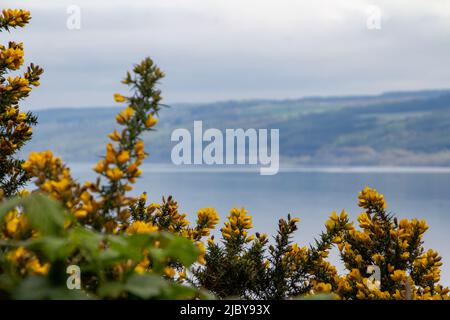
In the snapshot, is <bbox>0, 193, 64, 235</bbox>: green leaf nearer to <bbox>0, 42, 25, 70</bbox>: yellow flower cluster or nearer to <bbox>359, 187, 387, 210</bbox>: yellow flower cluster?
<bbox>0, 42, 25, 70</bbox>: yellow flower cluster

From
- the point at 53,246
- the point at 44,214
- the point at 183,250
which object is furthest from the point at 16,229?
the point at 183,250

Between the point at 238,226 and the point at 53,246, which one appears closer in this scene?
the point at 53,246

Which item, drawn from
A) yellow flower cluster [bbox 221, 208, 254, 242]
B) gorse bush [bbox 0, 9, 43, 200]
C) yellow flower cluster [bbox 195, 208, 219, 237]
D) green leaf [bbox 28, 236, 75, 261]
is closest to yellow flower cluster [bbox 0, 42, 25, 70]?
gorse bush [bbox 0, 9, 43, 200]

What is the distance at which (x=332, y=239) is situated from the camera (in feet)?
16.3

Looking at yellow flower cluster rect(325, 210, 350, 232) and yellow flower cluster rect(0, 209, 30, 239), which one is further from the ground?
yellow flower cluster rect(325, 210, 350, 232)

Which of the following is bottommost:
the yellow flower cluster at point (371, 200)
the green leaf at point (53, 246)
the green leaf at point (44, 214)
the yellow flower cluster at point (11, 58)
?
the green leaf at point (53, 246)

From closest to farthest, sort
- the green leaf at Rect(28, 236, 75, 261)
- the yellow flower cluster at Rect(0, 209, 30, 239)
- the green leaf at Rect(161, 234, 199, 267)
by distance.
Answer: the green leaf at Rect(28, 236, 75, 261) < the green leaf at Rect(161, 234, 199, 267) < the yellow flower cluster at Rect(0, 209, 30, 239)

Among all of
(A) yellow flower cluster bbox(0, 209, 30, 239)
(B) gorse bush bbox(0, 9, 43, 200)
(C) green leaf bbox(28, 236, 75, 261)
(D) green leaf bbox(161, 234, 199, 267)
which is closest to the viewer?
(C) green leaf bbox(28, 236, 75, 261)

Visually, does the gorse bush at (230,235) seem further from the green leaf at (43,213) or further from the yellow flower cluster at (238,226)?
the green leaf at (43,213)

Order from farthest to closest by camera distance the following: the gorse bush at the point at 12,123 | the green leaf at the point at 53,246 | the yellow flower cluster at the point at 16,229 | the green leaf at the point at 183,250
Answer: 1. the gorse bush at the point at 12,123
2. the yellow flower cluster at the point at 16,229
3. the green leaf at the point at 183,250
4. the green leaf at the point at 53,246

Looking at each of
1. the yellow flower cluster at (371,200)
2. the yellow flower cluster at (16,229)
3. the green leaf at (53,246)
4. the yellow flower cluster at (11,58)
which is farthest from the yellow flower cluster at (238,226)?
the green leaf at (53,246)

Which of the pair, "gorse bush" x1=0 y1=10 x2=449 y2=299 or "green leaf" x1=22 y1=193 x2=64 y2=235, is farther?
"gorse bush" x1=0 y1=10 x2=449 y2=299

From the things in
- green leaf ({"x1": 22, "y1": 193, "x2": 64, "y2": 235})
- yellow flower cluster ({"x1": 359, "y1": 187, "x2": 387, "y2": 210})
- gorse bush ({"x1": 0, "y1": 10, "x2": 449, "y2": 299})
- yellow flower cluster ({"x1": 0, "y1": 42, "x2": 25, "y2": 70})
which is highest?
yellow flower cluster ({"x1": 0, "y1": 42, "x2": 25, "y2": 70})

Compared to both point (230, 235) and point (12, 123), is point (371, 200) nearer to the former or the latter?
point (230, 235)
